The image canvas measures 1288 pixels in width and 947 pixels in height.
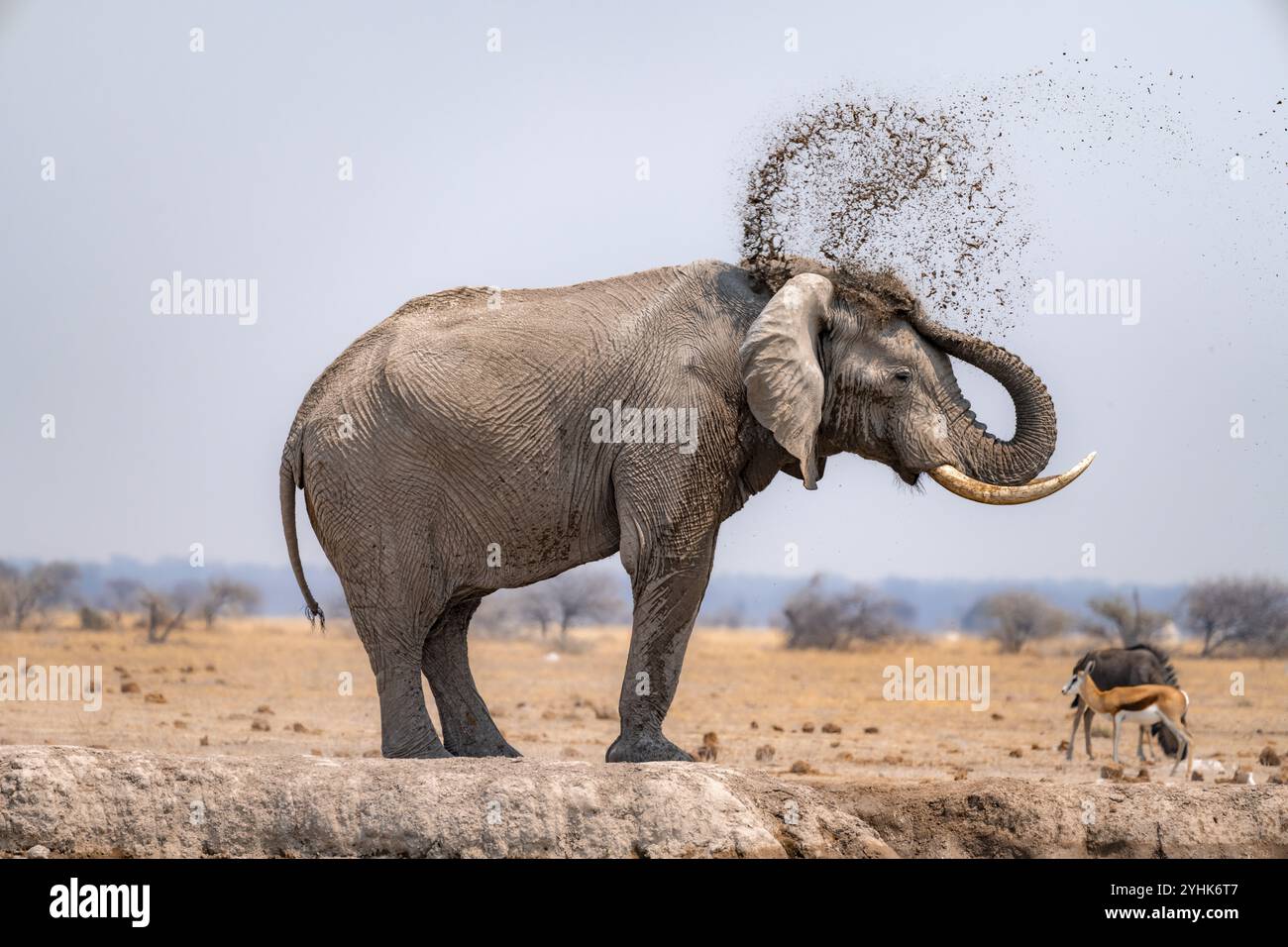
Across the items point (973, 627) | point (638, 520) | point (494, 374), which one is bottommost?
point (973, 627)

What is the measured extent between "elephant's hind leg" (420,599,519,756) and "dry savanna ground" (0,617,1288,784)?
5.75ft

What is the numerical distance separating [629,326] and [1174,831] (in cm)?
452

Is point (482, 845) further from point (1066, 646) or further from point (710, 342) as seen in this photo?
point (1066, 646)

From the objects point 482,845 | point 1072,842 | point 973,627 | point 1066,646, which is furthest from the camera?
point 973,627

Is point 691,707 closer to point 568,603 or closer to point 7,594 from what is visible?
point 568,603

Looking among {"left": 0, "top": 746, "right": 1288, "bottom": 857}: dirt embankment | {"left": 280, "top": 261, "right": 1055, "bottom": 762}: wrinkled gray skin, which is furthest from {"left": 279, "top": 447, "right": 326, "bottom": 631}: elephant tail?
{"left": 0, "top": 746, "right": 1288, "bottom": 857}: dirt embankment

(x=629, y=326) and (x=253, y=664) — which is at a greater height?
(x=629, y=326)

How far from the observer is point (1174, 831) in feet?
40.8

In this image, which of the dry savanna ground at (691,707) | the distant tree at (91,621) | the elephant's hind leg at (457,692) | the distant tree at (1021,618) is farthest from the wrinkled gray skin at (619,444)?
the distant tree at (1021,618)

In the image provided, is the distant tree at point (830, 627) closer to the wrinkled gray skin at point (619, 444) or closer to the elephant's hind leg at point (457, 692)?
the elephant's hind leg at point (457, 692)

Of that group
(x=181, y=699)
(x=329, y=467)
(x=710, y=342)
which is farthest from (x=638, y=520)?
(x=181, y=699)

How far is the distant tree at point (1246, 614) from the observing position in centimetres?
4988

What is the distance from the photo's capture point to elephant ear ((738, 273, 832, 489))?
496 inches

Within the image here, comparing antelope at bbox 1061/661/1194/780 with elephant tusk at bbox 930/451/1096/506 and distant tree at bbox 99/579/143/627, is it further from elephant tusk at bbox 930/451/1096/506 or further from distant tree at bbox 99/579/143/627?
distant tree at bbox 99/579/143/627
